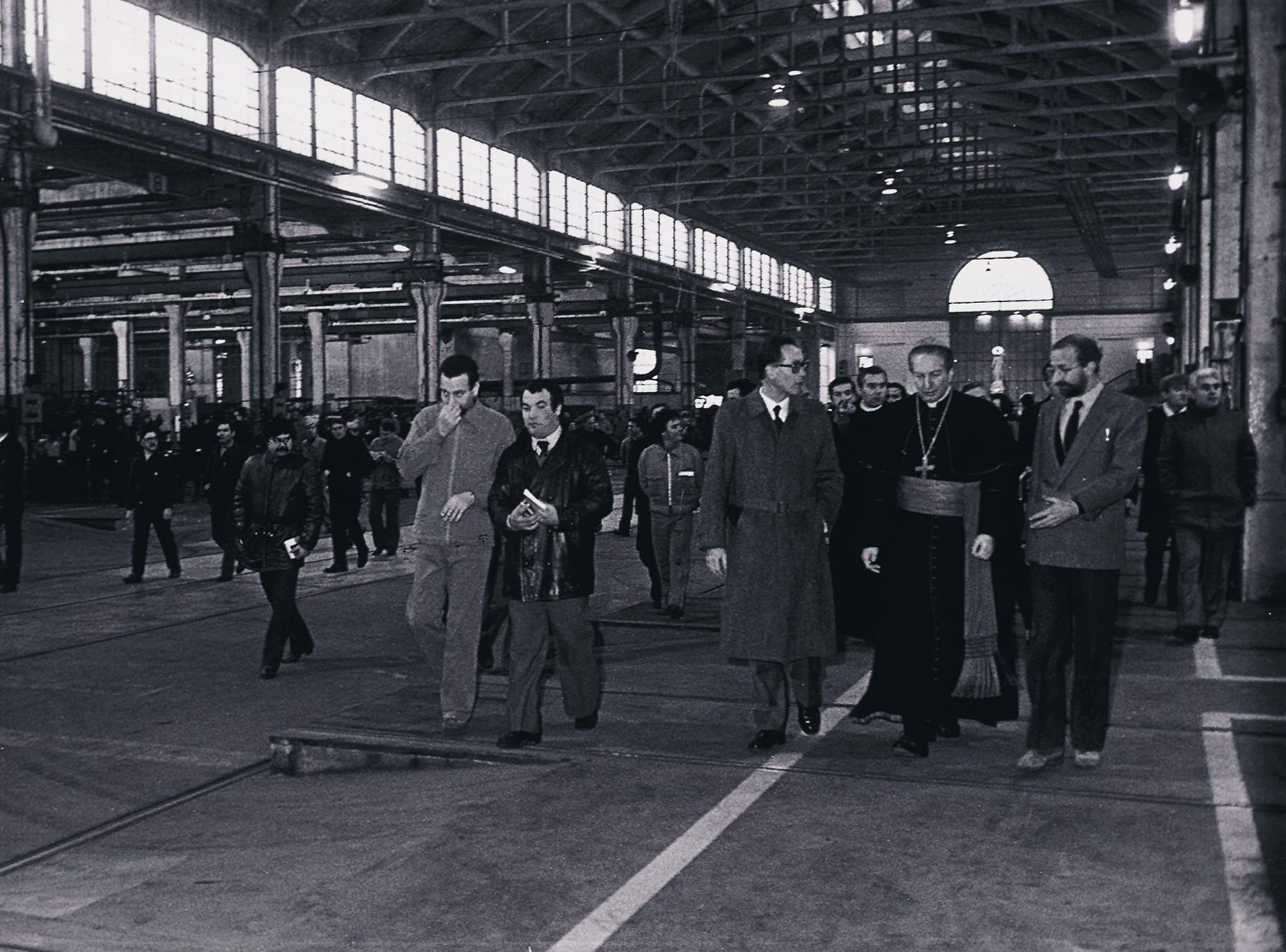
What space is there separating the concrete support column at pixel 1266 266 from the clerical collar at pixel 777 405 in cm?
698

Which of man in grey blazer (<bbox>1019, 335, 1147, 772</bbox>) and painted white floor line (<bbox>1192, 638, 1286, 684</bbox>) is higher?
man in grey blazer (<bbox>1019, 335, 1147, 772</bbox>)

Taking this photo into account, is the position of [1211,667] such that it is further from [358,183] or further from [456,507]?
[358,183]

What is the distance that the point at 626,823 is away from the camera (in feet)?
17.8

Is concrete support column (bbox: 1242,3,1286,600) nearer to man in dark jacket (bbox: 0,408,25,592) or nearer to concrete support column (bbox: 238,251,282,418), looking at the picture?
man in dark jacket (bbox: 0,408,25,592)

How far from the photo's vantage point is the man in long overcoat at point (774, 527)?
6438 millimetres

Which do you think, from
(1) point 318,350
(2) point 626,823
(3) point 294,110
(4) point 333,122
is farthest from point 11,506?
(1) point 318,350

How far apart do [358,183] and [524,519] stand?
23.1 meters

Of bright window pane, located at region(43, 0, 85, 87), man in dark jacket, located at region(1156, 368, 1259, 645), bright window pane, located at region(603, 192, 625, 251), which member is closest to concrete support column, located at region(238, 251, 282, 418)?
bright window pane, located at region(43, 0, 85, 87)

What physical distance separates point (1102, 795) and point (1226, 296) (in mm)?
11544

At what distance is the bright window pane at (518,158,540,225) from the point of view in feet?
116

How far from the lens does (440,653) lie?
7.12 metres

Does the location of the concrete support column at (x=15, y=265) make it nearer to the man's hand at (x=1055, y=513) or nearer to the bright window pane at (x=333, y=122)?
the bright window pane at (x=333, y=122)

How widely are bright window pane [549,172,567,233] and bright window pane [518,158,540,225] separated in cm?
56

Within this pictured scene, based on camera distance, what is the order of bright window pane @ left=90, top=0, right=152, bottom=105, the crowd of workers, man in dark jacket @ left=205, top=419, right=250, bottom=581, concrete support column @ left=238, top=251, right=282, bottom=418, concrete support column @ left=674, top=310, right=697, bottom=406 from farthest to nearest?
concrete support column @ left=674, top=310, right=697, bottom=406 → concrete support column @ left=238, top=251, right=282, bottom=418 → bright window pane @ left=90, top=0, right=152, bottom=105 → man in dark jacket @ left=205, top=419, right=250, bottom=581 → the crowd of workers
